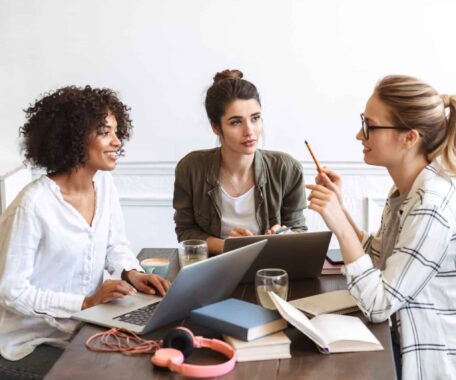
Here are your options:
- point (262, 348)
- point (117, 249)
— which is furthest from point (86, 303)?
point (262, 348)

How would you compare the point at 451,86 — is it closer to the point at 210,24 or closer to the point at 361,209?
the point at 361,209

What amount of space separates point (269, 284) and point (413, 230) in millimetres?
354

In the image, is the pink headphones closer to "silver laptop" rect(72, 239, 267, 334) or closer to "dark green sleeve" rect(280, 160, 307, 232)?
"silver laptop" rect(72, 239, 267, 334)

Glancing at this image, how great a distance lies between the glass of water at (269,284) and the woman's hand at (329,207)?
0.16 m

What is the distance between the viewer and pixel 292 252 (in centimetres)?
190

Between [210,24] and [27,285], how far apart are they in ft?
6.56

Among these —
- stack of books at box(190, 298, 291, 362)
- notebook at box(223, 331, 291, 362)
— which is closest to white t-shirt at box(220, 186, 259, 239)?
stack of books at box(190, 298, 291, 362)

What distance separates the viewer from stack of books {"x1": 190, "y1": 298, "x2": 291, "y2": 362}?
1.40m

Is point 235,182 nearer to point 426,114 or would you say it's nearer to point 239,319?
point 426,114

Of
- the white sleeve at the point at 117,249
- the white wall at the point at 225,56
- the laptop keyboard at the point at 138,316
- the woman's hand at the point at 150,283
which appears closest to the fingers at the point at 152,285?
the woman's hand at the point at 150,283

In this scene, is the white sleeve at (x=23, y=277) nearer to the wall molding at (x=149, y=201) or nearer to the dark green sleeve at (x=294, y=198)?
the dark green sleeve at (x=294, y=198)

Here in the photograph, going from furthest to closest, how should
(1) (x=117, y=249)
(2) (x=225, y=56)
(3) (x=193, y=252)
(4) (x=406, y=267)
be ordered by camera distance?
(2) (x=225, y=56), (1) (x=117, y=249), (3) (x=193, y=252), (4) (x=406, y=267)

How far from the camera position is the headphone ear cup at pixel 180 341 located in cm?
138

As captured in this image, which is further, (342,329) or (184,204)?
(184,204)
